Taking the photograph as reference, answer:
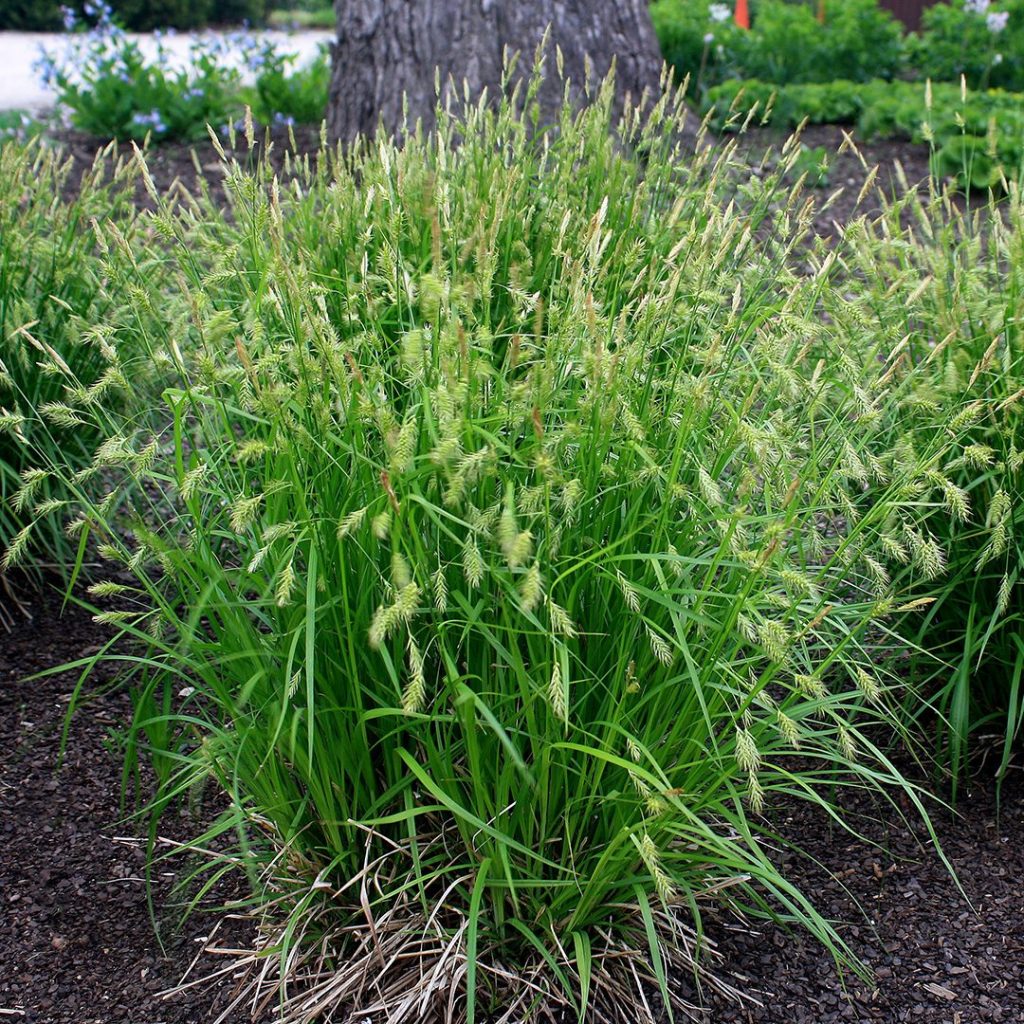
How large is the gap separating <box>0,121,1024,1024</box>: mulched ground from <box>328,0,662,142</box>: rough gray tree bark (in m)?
4.02

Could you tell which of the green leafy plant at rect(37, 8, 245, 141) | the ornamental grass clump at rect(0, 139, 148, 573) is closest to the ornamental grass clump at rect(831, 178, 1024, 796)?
the ornamental grass clump at rect(0, 139, 148, 573)

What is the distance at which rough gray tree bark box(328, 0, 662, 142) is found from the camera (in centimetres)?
603

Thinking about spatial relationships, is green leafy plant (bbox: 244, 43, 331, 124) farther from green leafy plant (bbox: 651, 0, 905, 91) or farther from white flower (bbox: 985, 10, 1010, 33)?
white flower (bbox: 985, 10, 1010, 33)

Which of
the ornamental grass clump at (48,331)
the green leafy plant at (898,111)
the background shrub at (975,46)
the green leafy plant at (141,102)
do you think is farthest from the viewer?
the background shrub at (975,46)

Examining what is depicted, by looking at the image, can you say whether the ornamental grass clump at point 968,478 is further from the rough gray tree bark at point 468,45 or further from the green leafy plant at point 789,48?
the green leafy plant at point 789,48

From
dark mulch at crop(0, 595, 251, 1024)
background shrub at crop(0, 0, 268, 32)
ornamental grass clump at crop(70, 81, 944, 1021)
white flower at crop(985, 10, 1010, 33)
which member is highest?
white flower at crop(985, 10, 1010, 33)

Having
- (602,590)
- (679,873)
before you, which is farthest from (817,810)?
(602,590)

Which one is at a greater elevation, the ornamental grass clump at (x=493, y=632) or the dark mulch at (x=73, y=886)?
the ornamental grass clump at (x=493, y=632)

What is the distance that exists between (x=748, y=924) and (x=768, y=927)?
46 mm

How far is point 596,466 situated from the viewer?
209cm

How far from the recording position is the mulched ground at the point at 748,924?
2.45m

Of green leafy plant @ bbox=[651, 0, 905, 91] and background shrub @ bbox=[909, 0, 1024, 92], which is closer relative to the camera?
background shrub @ bbox=[909, 0, 1024, 92]

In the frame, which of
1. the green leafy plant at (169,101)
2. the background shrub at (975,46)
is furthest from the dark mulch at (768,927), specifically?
the background shrub at (975,46)

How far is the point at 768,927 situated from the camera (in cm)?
261
